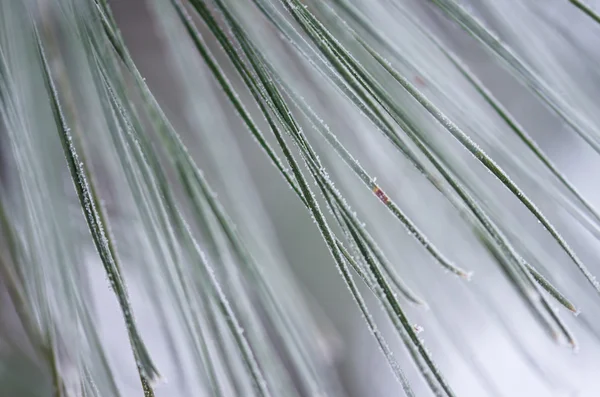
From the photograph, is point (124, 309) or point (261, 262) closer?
point (124, 309)

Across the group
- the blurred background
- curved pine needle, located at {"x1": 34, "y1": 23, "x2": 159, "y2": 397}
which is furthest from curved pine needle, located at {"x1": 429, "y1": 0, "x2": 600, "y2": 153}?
curved pine needle, located at {"x1": 34, "y1": 23, "x2": 159, "y2": 397}

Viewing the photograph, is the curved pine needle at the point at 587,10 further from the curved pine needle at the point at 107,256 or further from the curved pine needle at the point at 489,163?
the curved pine needle at the point at 107,256

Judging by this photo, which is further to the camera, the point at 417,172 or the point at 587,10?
the point at 417,172

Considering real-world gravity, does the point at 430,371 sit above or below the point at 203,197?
below

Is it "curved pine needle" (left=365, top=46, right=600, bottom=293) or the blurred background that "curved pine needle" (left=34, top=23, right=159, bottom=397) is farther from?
"curved pine needle" (left=365, top=46, right=600, bottom=293)

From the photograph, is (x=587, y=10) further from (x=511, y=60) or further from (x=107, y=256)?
(x=107, y=256)

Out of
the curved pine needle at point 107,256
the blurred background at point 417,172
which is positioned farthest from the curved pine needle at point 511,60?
the curved pine needle at point 107,256

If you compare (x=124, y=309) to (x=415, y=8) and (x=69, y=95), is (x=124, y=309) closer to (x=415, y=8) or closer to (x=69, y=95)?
(x=69, y=95)

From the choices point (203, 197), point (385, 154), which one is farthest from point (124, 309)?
point (385, 154)

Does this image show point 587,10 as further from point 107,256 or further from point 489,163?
point 107,256

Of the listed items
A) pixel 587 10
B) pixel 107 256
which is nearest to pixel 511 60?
pixel 587 10

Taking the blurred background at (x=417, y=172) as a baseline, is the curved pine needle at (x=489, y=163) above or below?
below
